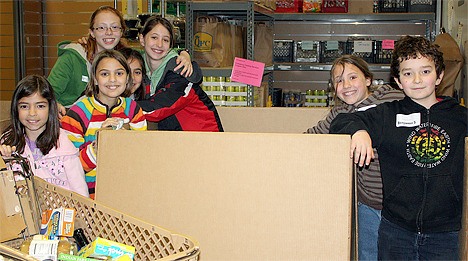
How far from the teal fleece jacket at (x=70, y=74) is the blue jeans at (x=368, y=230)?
57.3 inches

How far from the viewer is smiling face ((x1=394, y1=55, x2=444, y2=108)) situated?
1.99m

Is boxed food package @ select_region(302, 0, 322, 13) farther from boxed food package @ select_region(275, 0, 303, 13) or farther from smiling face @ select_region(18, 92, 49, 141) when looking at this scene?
smiling face @ select_region(18, 92, 49, 141)

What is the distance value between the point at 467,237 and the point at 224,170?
65cm

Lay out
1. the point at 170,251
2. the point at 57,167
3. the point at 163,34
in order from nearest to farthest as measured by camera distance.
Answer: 1. the point at 170,251
2. the point at 57,167
3. the point at 163,34

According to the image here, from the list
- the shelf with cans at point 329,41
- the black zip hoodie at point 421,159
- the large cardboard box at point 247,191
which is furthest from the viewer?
the shelf with cans at point 329,41

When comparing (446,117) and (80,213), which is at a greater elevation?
(446,117)

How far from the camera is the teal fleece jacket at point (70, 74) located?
289cm

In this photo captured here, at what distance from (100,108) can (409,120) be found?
120 cm

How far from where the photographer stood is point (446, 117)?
6.38 ft

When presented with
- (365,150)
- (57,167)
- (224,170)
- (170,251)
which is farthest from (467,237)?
(57,167)

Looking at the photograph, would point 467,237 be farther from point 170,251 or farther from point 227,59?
point 227,59

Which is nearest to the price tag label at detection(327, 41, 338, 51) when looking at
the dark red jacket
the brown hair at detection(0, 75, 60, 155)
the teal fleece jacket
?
the dark red jacket

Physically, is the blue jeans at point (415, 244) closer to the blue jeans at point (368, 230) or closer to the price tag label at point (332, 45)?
the blue jeans at point (368, 230)

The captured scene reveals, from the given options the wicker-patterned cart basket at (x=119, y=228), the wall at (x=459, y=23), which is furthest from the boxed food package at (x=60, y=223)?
the wall at (x=459, y=23)
